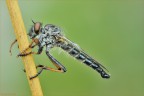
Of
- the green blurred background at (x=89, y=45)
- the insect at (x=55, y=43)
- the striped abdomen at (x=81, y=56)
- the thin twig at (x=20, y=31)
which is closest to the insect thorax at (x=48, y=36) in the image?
the insect at (x=55, y=43)

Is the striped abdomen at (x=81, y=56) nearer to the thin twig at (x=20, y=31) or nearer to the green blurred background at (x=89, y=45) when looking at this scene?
the green blurred background at (x=89, y=45)

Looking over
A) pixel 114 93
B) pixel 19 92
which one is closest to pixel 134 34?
pixel 114 93

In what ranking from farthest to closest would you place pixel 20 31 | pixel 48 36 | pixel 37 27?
pixel 48 36 < pixel 37 27 < pixel 20 31

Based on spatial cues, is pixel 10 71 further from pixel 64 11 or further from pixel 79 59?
pixel 79 59

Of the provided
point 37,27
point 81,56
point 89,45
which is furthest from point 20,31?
point 89,45

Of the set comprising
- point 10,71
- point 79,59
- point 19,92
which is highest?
point 10,71

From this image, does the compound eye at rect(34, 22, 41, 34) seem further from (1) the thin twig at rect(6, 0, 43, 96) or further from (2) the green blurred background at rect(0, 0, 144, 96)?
(2) the green blurred background at rect(0, 0, 144, 96)

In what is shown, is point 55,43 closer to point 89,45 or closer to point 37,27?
point 37,27

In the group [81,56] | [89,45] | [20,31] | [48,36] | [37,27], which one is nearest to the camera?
[20,31]
